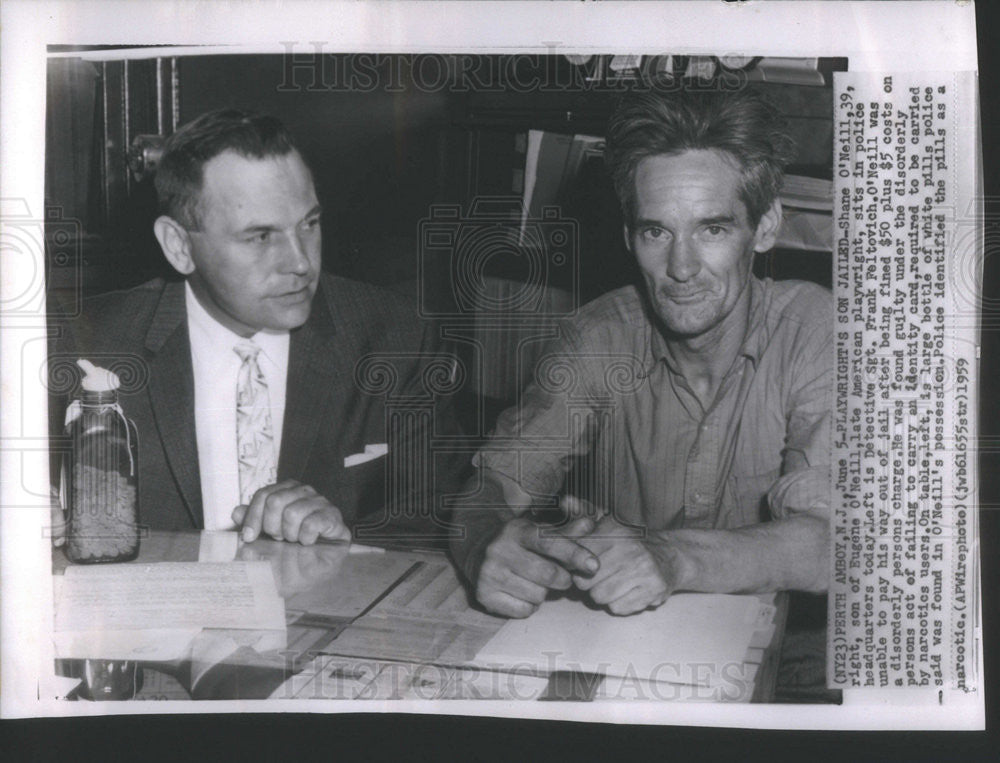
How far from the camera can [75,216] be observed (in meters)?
1.06

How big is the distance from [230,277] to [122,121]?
177 mm

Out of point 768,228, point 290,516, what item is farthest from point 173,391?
point 768,228

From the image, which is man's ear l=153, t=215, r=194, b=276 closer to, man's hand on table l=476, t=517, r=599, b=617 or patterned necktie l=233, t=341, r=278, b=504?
patterned necktie l=233, t=341, r=278, b=504

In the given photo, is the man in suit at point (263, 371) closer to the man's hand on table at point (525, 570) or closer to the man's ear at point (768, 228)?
the man's hand on table at point (525, 570)

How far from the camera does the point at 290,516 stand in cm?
107

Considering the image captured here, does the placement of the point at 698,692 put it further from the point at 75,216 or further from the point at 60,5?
the point at 60,5

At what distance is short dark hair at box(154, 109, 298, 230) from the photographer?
1.04 metres

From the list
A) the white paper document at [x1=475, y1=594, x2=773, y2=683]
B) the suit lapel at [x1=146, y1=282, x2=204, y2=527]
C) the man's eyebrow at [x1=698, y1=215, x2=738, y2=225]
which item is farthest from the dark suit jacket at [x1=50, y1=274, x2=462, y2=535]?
the man's eyebrow at [x1=698, y1=215, x2=738, y2=225]

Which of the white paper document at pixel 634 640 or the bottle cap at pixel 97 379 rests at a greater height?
the bottle cap at pixel 97 379

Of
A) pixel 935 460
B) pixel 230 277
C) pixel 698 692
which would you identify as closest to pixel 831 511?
pixel 935 460

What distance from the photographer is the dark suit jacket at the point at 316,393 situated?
Result: 3.48 feet

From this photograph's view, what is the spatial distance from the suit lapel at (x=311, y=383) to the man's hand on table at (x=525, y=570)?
0.67 feet

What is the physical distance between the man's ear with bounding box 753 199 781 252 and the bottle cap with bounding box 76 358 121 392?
0.62 m

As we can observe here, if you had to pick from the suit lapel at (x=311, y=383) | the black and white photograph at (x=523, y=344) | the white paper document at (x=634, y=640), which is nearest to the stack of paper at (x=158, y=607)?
the black and white photograph at (x=523, y=344)
